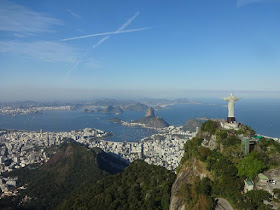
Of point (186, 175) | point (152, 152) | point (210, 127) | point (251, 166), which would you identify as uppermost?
point (210, 127)

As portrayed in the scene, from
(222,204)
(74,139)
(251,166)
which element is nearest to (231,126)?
(251,166)

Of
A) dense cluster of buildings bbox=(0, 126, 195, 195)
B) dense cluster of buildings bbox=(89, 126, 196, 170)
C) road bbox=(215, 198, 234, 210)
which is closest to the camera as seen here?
road bbox=(215, 198, 234, 210)

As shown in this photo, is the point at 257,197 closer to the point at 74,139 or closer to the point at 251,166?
the point at 251,166

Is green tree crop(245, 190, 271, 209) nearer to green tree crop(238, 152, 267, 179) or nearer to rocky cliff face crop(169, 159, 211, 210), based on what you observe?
green tree crop(238, 152, 267, 179)

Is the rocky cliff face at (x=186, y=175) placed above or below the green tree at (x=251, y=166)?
below

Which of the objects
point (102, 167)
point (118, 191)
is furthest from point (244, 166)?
point (102, 167)

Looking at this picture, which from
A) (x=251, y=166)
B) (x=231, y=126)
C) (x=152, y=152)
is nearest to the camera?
(x=251, y=166)

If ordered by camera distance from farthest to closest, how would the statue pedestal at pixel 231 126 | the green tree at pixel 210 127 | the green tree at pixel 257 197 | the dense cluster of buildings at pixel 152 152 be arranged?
the dense cluster of buildings at pixel 152 152 < the green tree at pixel 210 127 < the statue pedestal at pixel 231 126 < the green tree at pixel 257 197

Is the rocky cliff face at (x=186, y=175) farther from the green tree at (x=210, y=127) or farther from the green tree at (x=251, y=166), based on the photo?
the green tree at (x=210, y=127)

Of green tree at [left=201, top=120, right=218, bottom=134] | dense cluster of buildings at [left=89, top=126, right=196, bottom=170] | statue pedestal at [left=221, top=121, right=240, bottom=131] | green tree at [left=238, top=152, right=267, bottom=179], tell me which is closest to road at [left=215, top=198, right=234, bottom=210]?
green tree at [left=238, top=152, right=267, bottom=179]

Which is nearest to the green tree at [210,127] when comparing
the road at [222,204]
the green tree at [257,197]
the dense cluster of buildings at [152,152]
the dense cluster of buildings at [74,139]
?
the road at [222,204]

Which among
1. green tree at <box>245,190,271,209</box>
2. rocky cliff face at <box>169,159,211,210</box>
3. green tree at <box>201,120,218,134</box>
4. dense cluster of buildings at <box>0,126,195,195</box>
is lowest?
dense cluster of buildings at <box>0,126,195,195</box>
